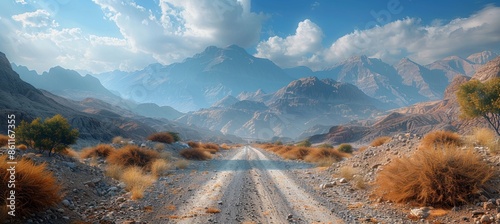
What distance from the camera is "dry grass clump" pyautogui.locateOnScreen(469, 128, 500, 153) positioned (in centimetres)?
954

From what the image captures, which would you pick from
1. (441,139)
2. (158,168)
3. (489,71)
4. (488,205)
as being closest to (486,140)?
(441,139)

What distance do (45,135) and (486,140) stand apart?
72.3ft

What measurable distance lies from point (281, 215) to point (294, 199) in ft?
6.89

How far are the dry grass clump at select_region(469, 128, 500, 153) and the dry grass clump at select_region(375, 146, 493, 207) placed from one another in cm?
205

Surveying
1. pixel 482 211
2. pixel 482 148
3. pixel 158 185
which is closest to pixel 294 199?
pixel 482 211

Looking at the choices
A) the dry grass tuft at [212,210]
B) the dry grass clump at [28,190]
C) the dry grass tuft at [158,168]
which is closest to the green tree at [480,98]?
the dry grass tuft at [212,210]

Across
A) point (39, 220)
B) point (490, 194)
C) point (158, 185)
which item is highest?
point (490, 194)

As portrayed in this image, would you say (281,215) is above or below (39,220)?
below

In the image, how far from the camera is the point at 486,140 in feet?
35.7

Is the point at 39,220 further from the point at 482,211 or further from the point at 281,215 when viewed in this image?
the point at 482,211

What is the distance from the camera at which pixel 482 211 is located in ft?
22.1

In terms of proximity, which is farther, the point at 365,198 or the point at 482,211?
the point at 365,198

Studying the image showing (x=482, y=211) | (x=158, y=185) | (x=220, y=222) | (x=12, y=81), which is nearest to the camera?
(x=482, y=211)

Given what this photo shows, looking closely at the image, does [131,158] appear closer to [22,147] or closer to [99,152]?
[99,152]
